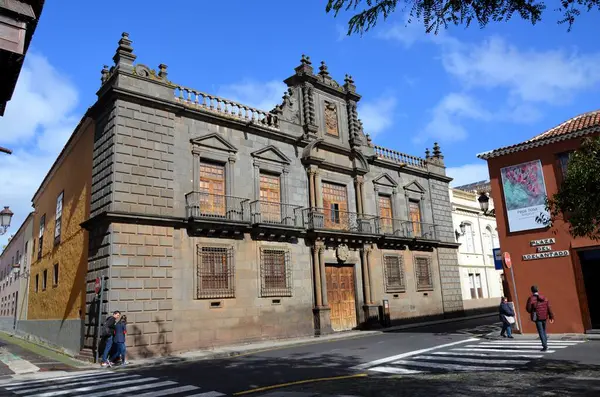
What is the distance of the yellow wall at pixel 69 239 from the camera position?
17.9 meters

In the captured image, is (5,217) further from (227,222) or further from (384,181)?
(384,181)

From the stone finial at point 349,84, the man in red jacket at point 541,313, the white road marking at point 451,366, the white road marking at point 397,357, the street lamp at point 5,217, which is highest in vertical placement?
the stone finial at point 349,84

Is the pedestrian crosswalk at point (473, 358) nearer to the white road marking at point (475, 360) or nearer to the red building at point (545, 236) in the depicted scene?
the white road marking at point (475, 360)

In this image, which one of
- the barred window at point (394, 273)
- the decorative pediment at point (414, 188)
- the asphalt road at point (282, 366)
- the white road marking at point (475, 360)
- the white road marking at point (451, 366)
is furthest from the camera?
the decorative pediment at point (414, 188)

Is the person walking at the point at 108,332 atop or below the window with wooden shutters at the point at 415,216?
below

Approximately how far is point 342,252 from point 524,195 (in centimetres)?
854

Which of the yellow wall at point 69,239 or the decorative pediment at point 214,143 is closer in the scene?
the yellow wall at point 69,239

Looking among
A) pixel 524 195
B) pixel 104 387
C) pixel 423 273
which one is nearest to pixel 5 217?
pixel 104 387

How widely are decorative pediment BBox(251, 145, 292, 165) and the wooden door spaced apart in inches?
213

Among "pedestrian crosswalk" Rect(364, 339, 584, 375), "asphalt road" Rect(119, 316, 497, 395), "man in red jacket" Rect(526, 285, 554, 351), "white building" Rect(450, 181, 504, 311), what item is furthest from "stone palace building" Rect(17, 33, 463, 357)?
"man in red jacket" Rect(526, 285, 554, 351)

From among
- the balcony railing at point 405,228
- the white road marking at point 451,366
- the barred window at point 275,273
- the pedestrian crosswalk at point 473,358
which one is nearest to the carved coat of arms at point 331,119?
the balcony railing at point 405,228

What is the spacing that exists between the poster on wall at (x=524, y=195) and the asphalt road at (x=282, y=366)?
469 cm

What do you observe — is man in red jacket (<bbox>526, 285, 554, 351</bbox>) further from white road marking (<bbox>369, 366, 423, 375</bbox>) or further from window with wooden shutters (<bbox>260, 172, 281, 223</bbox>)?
window with wooden shutters (<bbox>260, 172, 281, 223</bbox>)

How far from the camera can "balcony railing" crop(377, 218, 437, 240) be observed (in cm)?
2545
